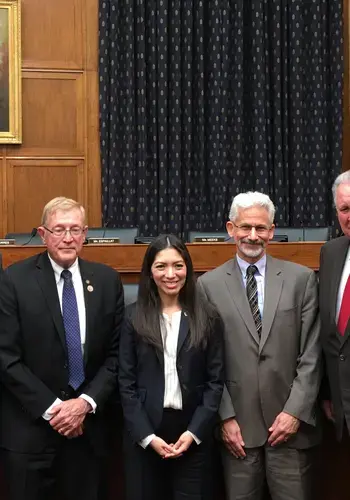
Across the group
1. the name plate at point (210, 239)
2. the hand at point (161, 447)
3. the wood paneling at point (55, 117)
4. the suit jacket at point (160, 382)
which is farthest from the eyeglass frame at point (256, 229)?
the wood paneling at point (55, 117)

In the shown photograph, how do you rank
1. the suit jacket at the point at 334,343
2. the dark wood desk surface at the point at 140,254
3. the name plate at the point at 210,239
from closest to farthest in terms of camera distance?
1. the suit jacket at the point at 334,343
2. the dark wood desk surface at the point at 140,254
3. the name plate at the point at 210,239

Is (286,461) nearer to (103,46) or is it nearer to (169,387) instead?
(169,387)

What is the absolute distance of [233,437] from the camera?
2229 mm

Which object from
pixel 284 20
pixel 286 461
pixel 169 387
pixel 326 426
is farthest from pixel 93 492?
pixel 284 20

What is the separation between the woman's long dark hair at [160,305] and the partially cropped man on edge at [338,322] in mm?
418

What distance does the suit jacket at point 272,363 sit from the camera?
224 cm

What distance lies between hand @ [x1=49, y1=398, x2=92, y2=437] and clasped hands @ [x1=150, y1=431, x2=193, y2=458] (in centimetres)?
27

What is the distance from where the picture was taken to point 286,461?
7.34ft

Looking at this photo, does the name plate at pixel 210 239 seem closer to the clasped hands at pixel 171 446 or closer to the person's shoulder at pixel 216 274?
the person's shoulder at pixel 216 274

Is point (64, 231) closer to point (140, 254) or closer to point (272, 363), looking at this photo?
point (272, 363)

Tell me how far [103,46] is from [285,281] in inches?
198

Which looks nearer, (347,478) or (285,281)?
(285,281)

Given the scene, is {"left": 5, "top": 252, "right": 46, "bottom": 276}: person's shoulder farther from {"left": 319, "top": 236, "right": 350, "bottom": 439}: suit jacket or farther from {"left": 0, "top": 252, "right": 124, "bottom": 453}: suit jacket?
{"left": 319, "top": 236, "right": 350, "bottom": 439}: suit jacket

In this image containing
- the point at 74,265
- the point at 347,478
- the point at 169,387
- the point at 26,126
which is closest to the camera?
the point at 169,387
